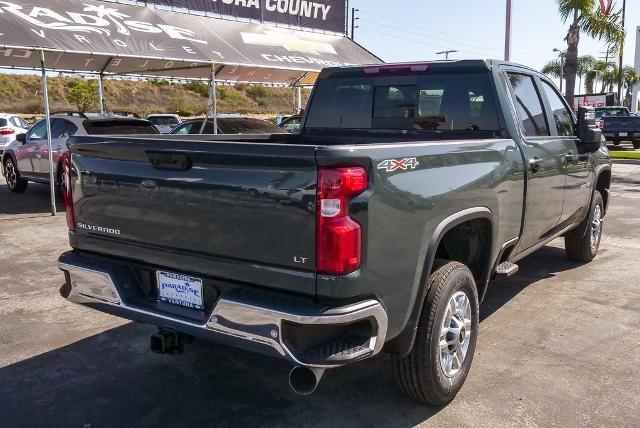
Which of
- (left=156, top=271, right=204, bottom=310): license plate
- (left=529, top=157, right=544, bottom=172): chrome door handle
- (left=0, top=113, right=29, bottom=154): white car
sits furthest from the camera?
(left=0, top=113, right=29, bottom=154): white car

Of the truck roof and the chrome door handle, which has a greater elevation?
the truck roof

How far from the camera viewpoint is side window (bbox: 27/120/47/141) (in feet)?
37.4

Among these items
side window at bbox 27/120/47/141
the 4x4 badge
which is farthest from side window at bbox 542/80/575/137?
side window at bbox 27/120/47/141

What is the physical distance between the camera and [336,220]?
2564mm

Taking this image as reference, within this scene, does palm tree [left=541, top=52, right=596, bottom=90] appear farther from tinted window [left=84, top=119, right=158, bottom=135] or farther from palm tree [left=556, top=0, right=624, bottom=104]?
tinted window [left=84, top=119, right=158, bottom=135]

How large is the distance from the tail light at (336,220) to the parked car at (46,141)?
8435 mm

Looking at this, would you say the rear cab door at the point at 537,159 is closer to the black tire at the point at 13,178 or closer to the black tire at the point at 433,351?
the black tire at the point at 433,351

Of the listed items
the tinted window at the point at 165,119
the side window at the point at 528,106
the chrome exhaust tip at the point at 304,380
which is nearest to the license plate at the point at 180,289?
the chrome exhaust tip at the point at 304,380

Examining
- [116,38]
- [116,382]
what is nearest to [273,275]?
[116,382]

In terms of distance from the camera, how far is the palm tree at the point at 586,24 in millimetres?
→ 19188

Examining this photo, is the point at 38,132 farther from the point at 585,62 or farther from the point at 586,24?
the point at 585,62

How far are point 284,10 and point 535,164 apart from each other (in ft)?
44.1

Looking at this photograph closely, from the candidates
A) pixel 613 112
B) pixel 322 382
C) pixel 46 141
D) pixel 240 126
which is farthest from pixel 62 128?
pixel 613 112

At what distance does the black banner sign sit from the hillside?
130ft
